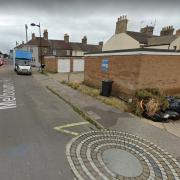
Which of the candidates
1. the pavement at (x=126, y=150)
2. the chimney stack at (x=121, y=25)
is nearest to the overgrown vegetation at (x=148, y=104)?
the pavement at (x=126, y=150)

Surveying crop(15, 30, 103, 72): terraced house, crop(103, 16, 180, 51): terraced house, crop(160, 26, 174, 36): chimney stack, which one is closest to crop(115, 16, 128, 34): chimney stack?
crop(103, 16, 180, 51): terraced house

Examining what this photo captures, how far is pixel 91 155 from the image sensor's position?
4453mm

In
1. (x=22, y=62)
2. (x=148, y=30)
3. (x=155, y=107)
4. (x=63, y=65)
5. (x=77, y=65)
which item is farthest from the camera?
(x=148, y=30)

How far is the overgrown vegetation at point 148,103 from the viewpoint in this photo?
7.56 m

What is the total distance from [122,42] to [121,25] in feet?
8.94

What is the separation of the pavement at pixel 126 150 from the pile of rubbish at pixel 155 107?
0.75m

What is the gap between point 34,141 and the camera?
16.5ft

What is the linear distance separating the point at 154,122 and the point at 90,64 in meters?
8.50

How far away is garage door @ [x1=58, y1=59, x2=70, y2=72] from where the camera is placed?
88.4ft

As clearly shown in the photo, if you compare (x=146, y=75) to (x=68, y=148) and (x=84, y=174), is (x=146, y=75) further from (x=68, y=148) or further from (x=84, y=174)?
(x=84, y=174)

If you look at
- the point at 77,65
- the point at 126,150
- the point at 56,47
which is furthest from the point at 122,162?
the point at 56,47

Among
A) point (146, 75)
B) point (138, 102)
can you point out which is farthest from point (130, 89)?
point (138, 102)

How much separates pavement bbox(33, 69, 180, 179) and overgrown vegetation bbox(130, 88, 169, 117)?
76 cm

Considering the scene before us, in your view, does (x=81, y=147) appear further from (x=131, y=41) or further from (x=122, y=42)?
(x=122, y=42)
